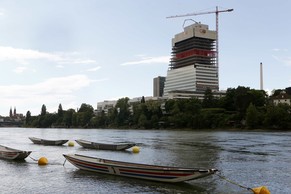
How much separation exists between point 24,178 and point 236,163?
90.5 ft

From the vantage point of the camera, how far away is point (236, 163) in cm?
4744

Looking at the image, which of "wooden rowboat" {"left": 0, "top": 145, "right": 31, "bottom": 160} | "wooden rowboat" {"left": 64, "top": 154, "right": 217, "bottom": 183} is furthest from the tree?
"wooden rowboat" {"left": 64, "top": 154, "right": 217, "bottom": 183}

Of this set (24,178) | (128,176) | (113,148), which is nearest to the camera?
(128,176)

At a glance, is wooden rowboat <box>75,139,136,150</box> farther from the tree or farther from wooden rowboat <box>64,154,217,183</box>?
the tree

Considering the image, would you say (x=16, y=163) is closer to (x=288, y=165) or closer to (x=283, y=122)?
(x=288, y=165)

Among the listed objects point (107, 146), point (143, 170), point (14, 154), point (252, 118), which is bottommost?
point (107, 146)

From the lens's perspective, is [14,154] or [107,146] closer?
[14,154]

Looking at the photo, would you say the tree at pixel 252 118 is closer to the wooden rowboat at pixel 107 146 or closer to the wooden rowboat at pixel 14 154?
the wooden rowboat at pixel 107 146

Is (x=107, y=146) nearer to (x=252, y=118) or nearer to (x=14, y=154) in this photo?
(x=14, y=154)

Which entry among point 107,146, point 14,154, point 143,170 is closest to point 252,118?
point 107,146

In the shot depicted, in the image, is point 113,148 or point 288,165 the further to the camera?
point 113,148

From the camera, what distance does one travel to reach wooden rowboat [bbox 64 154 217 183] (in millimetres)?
29188

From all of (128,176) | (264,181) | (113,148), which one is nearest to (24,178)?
(128,176)

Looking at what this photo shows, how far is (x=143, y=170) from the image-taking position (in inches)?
1270
